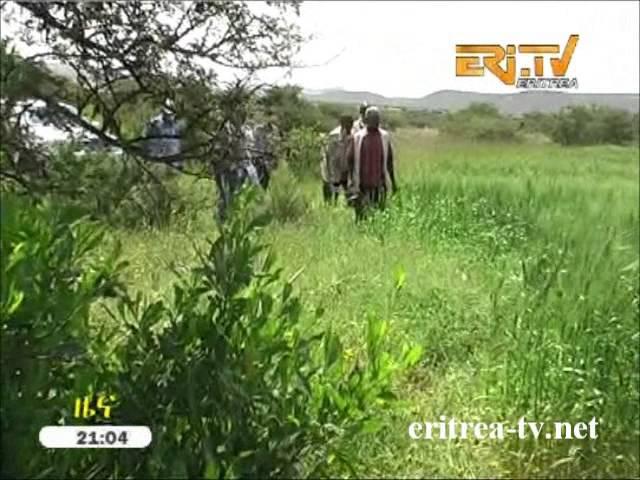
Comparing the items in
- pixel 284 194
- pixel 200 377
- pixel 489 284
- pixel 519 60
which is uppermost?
pixel 519 60

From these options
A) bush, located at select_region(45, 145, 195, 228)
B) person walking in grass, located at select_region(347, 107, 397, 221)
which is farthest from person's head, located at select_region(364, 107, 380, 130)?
bush, located at select_region(45, 145, 195, 228)

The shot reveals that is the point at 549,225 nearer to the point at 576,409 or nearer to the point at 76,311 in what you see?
the point at 576,409

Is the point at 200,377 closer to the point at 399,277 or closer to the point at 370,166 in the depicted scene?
the point at 399,277

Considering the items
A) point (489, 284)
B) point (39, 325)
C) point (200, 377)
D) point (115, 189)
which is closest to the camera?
point (39, 325)

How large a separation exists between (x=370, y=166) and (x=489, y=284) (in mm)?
373

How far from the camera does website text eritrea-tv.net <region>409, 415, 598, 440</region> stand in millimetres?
1779

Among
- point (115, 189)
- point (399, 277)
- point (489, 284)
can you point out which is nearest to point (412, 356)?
point (399, 277)

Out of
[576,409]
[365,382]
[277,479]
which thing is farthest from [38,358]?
[576,409]

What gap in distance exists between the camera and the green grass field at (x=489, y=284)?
1.79 metres

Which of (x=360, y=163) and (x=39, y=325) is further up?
(x=360, y=163)

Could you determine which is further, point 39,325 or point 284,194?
point 284,194

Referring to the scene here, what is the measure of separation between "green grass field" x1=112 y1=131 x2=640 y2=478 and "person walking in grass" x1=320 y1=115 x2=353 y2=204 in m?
0.03

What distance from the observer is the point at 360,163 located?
186cm

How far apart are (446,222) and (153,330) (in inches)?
28.1
